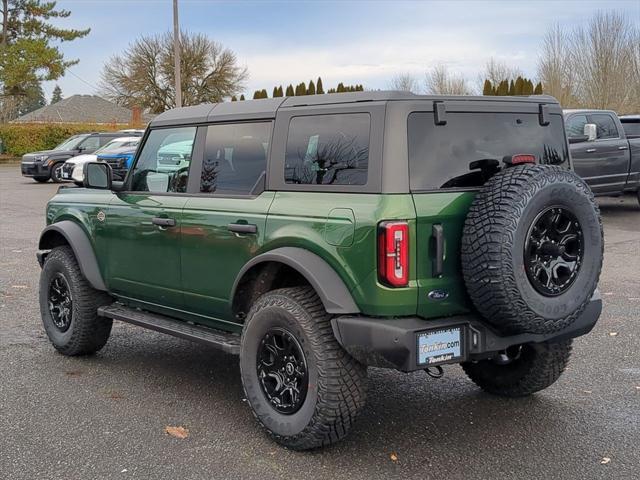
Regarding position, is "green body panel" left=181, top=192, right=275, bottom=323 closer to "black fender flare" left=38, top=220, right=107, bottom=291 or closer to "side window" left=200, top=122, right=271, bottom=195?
"side window" left=200, top=122, right=271, bottom=195

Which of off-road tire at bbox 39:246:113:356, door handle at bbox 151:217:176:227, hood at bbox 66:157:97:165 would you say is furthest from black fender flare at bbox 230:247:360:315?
hood at bbox 66:157:97:165

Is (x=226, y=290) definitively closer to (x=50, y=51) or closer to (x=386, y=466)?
(x=386, y=466)

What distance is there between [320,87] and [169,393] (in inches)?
1231

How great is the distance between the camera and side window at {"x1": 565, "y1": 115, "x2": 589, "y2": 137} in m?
13.3

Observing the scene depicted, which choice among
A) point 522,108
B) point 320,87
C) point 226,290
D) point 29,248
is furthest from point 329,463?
point 320,87

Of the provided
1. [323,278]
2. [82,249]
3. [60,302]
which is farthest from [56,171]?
[323,278]

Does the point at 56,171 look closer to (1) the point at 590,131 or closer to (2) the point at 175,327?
(1) the point at 590,131

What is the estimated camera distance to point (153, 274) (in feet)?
17.0

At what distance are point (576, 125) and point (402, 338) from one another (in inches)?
427

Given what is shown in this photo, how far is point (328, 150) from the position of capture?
418 cm

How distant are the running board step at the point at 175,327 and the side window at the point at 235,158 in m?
0.88

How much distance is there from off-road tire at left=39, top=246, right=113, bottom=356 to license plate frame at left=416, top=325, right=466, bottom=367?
2934 millimetres

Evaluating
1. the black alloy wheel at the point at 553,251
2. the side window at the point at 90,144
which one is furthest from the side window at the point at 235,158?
the side window at the point at 90,144

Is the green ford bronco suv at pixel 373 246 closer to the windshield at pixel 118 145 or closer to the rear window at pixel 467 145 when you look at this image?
the rear window at pixel 467 145
